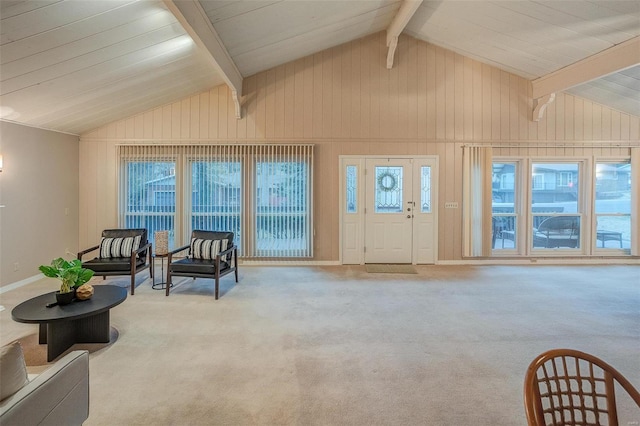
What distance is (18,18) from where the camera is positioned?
2693 mm

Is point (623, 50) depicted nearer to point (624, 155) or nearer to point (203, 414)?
point (624, 155)

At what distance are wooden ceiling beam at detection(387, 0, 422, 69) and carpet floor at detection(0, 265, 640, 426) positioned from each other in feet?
12.2

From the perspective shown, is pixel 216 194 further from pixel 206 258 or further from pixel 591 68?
pixel 591 68

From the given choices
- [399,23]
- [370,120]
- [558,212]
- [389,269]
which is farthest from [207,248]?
[558,212]

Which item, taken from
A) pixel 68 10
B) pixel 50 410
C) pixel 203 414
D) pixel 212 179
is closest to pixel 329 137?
pixel 212 179

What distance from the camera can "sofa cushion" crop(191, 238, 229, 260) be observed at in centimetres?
471

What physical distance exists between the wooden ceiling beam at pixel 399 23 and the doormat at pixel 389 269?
3.53 meters

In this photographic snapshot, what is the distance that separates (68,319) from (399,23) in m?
5.32

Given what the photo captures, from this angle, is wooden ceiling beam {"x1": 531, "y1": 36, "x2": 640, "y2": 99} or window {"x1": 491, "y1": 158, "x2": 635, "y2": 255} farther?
window {"x1": 491, "y1": 158, "x2": 635, "y2": 255}

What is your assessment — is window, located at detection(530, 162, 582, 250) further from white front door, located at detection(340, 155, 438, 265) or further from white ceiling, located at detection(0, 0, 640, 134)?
white front door, located at detection(340, 155, 438, 265)

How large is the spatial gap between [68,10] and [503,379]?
4414 mm

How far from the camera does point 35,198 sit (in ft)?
16.4

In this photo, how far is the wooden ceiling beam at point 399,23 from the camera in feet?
→ 14.8

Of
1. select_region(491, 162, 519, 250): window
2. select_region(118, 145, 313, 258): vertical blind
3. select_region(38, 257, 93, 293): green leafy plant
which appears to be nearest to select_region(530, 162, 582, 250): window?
select_region(491, 162, 519, 250): window
